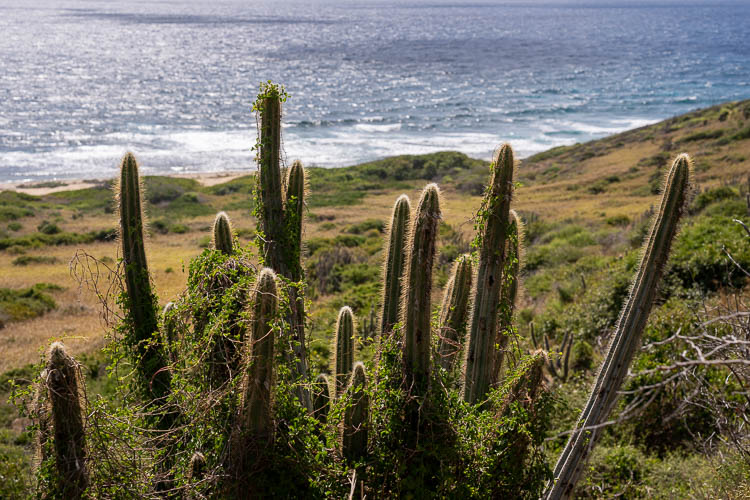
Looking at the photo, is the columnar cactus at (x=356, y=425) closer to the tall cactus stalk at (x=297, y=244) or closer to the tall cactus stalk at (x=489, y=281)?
the tall cactus stalk at (x=297, y=244)

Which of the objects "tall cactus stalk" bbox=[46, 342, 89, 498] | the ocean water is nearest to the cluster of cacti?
"tall cactus stalk" bbox=[46, 342, 89, 498]

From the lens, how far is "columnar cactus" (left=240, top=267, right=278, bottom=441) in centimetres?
499

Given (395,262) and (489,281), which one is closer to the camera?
(489,281)

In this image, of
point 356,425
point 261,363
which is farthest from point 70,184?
point 261,363

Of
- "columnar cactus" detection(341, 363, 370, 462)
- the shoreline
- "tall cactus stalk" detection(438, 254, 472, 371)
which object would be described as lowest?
the shoreline

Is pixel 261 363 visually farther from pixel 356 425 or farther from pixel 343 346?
pixel 343 346

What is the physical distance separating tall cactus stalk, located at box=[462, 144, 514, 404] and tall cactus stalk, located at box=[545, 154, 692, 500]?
109 cm

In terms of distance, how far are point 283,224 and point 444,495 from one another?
11.8 ft

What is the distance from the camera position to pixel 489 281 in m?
6.02

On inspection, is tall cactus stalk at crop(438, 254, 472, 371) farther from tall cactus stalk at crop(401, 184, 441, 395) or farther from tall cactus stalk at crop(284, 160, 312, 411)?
tall cactus stalk at crop(284, 160, 312, 411)

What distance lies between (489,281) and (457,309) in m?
1.10

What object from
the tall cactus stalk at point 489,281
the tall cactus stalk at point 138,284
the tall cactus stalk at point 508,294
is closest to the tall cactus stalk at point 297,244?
the tall cactus stalk at point 138,284

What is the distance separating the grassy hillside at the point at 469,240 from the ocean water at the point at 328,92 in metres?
9.17

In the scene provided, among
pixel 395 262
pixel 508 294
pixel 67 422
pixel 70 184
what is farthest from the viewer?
pixel 70 184
